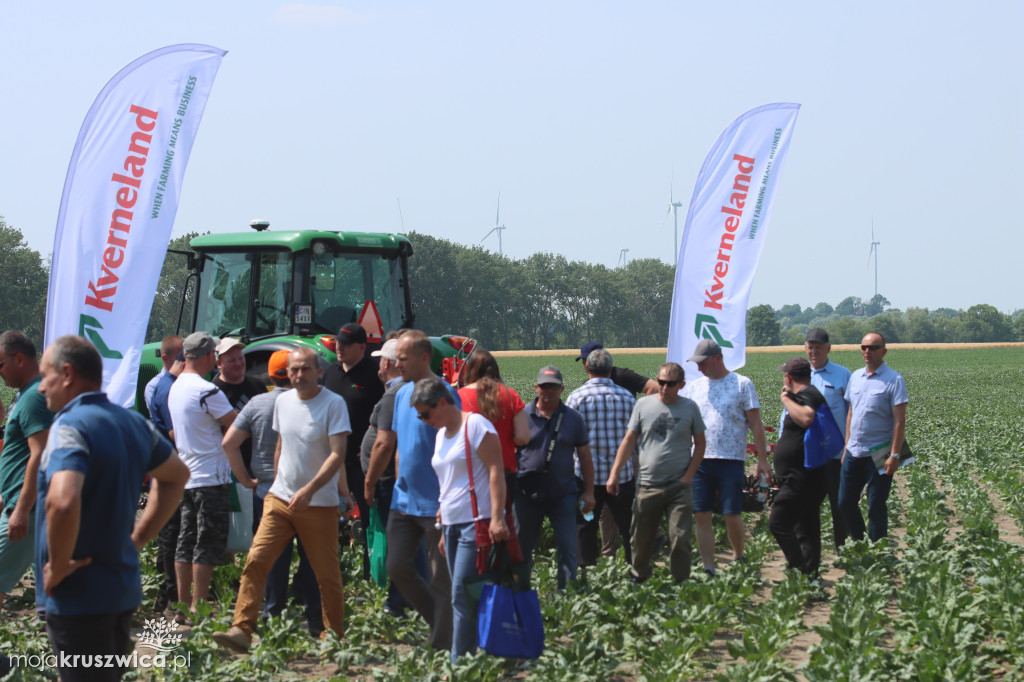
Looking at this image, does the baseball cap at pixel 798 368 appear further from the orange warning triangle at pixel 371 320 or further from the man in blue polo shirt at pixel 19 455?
the man in blue polo shirt at pixel 19 455

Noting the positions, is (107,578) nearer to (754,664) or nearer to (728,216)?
(754,664)

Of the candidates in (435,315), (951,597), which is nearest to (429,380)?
(951,597)

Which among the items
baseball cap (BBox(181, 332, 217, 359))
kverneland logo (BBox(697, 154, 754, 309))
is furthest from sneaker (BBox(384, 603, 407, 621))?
kverneland logo (BBox(697, 154, 754, 309))

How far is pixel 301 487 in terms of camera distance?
5.54m

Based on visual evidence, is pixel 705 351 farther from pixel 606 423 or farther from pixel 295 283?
pixel 295 283

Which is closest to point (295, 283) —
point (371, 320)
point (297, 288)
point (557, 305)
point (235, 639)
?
point (297, 288)

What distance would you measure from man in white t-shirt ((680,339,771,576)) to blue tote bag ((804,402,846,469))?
0.33 meters

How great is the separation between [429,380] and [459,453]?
388 mm

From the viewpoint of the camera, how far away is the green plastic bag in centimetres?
627

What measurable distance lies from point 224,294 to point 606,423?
4544 mm

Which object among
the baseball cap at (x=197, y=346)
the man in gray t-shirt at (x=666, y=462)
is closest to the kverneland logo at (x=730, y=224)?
the man in gray t-shirt at (x=666, y=462)

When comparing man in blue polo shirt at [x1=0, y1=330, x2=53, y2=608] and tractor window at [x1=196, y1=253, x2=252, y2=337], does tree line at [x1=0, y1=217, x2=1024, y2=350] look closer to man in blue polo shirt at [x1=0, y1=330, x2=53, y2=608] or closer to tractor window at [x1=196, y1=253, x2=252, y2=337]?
tractor window at [x1=196, y1=253, x2=252, y2=337]

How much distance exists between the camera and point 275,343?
30.3ft

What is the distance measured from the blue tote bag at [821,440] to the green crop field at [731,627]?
81 cm
